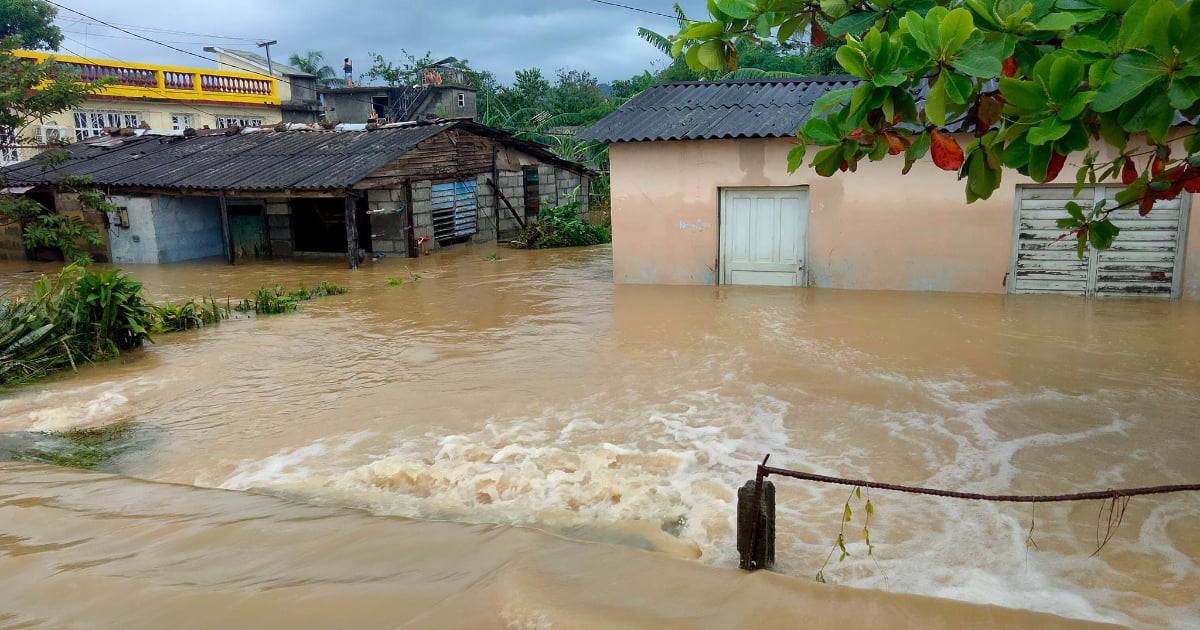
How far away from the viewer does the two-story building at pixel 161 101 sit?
1065 inches

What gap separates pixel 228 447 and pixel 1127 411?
25.1ft

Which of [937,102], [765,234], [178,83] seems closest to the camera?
[937,102]

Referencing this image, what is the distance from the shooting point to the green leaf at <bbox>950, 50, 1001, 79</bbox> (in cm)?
322

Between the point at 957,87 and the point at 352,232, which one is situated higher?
the point at 957,87

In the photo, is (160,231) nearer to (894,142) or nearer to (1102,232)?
(894,142)

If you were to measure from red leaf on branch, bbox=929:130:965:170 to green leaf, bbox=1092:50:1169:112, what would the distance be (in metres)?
0.55

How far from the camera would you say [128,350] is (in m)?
10.4

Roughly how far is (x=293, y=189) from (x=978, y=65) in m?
16.0

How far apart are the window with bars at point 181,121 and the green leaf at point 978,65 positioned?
32341 mm

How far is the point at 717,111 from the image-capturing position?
1373cm

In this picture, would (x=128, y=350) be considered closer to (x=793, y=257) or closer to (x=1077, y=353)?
(x=793, y=257)

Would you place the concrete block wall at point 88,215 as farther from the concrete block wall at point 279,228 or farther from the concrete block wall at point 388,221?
the concrete block wall at point 388,221

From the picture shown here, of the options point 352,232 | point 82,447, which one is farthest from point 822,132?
point 352,232

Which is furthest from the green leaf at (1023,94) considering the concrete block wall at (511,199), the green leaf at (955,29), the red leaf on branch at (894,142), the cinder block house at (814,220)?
the concrete block wall at (511,199)
